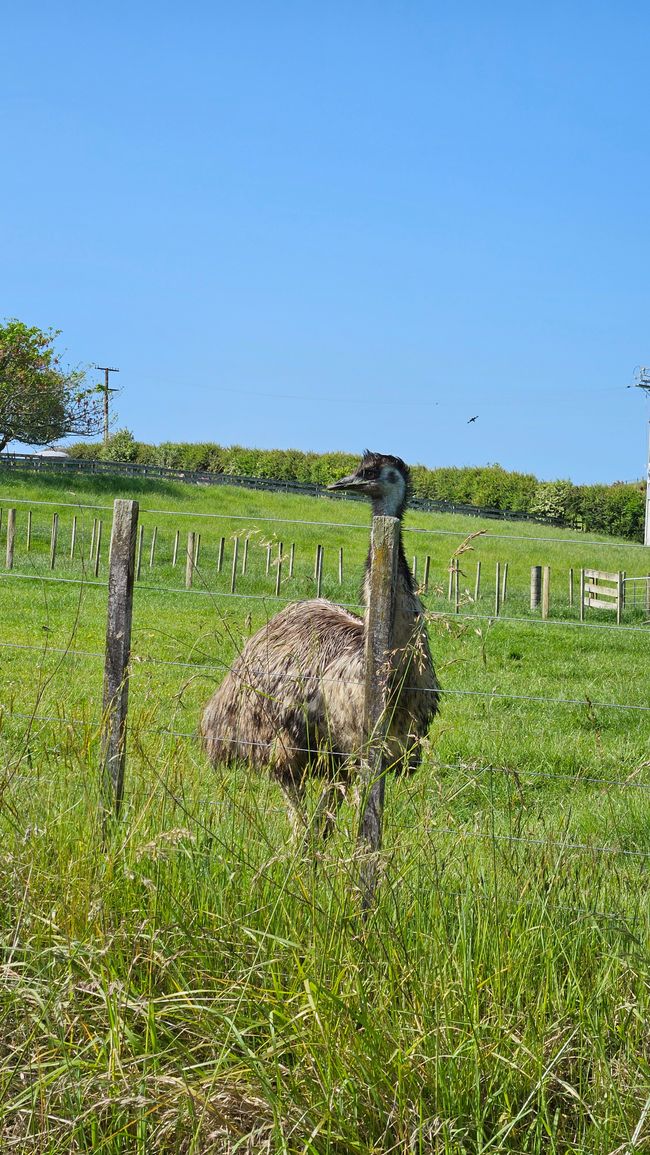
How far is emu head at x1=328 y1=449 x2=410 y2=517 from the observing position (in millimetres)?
6023

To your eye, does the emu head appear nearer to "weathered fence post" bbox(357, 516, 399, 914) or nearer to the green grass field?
"weathered fence post" bbox(357, 516, 399, 914)

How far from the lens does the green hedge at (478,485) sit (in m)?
59.8

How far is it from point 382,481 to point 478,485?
5543cm

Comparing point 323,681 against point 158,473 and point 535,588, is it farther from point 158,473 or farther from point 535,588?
point 158,473

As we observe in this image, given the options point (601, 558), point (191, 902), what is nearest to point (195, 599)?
point (191, 902)

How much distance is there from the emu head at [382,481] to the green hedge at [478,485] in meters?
51.7

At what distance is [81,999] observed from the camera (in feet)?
9.98

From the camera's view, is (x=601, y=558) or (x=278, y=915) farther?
(x=601, y=558)

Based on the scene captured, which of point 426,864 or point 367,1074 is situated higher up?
point 426,864

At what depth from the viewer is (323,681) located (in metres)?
5.11

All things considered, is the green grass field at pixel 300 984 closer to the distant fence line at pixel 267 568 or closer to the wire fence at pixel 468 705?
the wire fence at pixel 468 705

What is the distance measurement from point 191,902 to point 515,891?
0.90m

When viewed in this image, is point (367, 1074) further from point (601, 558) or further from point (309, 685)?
point (601, 558)

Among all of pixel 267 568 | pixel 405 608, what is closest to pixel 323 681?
pixel 405 608
